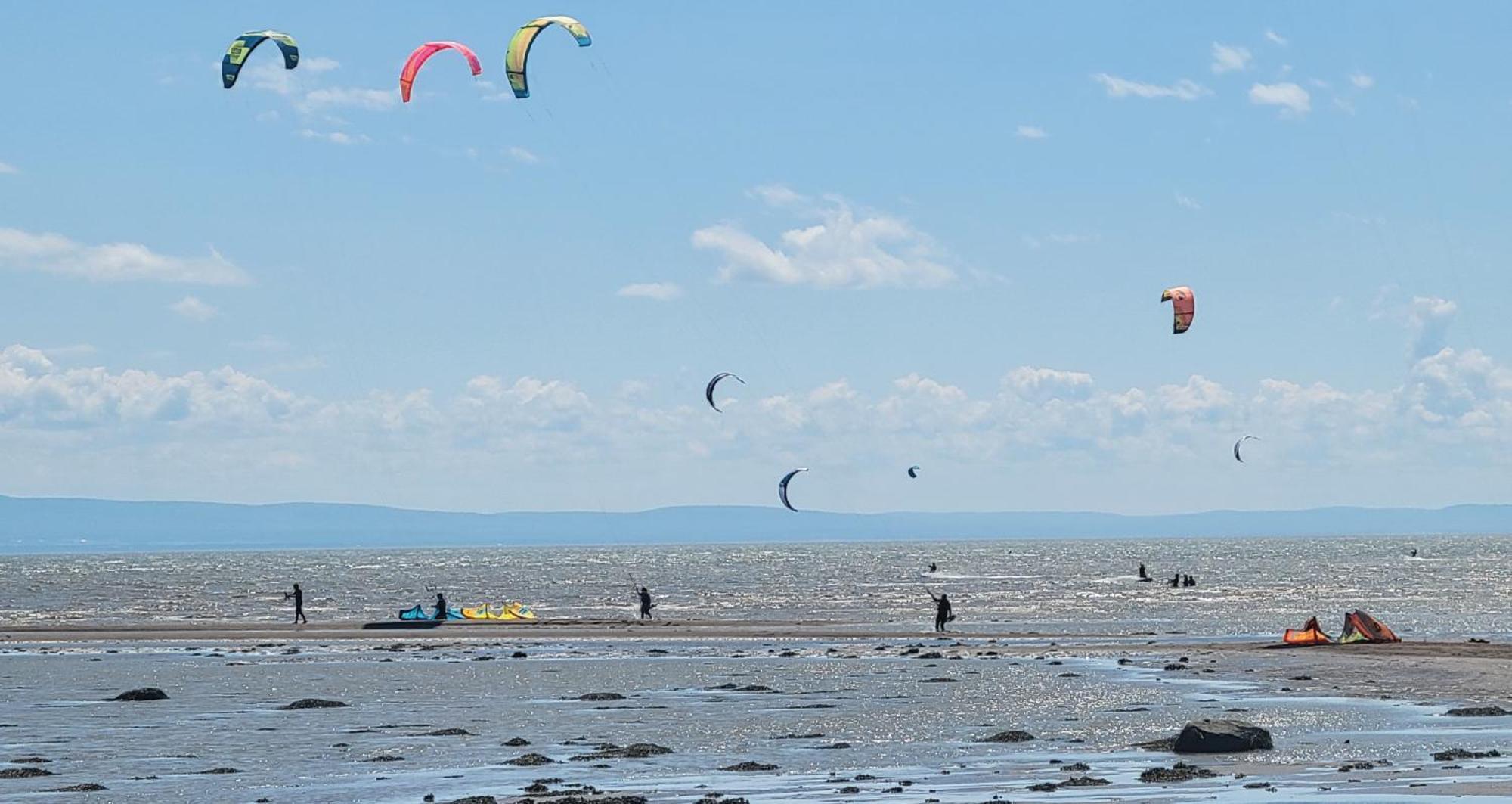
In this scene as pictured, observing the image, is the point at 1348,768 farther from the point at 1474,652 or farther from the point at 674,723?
the point at 1474,652

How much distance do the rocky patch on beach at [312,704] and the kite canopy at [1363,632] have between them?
2348 centimetres

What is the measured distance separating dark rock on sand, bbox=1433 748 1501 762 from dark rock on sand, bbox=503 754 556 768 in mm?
10994

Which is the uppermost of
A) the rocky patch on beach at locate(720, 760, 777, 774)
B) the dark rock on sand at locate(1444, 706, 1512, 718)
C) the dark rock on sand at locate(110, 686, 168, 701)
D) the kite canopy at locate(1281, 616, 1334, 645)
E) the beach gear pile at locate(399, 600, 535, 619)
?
the beach gear pile at locate(399, 600, 535, 619)

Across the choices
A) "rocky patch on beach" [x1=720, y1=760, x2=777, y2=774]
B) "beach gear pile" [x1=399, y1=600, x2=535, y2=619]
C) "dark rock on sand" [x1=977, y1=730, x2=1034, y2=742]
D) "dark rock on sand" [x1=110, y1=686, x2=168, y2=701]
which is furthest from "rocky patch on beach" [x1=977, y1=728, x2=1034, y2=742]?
"beach gear pile" [x1=399, y1=600, x2=535, y2=619]

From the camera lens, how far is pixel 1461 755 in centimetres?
2292

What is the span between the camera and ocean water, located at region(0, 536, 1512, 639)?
6706 centimetres

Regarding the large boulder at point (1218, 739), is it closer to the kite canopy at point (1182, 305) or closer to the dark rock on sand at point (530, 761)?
the dark rock on sand at point (530, 761)

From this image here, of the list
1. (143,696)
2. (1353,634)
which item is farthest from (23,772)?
(1353,634)

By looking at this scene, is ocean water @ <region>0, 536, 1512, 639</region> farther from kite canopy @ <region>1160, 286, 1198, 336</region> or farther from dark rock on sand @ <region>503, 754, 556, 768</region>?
dark rock on sand @ <region>503, 754, 556, 768</region>

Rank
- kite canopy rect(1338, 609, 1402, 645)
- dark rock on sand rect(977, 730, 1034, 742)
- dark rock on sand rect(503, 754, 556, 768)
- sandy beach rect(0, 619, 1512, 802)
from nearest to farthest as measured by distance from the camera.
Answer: sandy beach rect(0, 619, 1512, 802), dark rock on sand rect(503, 754, 556, 768), dark rock on sand rect(977, 730, 1034, 742), kite canopy rect(1338, 609, 1402, 645)

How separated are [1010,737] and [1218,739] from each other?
356 centimetres

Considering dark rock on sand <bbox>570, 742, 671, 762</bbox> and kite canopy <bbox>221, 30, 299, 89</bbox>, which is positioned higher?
kite canopy <bbox>221, 30, 299, 89</bbox>

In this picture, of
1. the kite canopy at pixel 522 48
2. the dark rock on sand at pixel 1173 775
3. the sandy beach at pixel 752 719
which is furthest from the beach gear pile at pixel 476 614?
the dark rock on sand at pixel 1173 775

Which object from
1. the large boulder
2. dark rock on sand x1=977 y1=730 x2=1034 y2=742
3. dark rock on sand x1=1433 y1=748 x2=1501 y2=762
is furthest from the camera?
dark rock on sand x1=977 y1=730 x2=1034 y2=742
